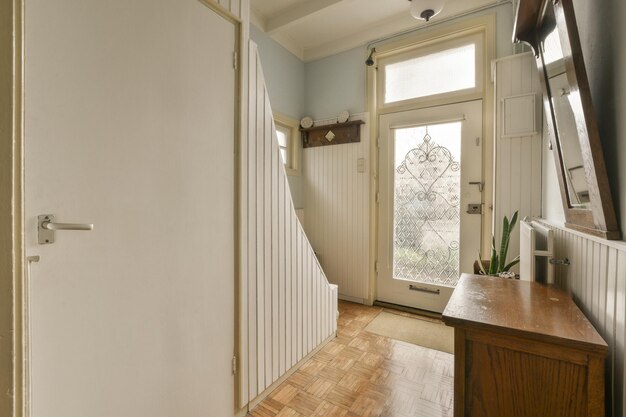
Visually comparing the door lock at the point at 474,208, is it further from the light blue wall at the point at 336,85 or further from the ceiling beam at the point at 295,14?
the ceiling beam at the point at 295,14

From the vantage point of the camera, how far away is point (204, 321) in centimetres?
137

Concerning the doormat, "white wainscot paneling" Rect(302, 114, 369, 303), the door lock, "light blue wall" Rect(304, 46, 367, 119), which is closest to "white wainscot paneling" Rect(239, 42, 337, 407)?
the doormat

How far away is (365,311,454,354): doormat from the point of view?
239cm

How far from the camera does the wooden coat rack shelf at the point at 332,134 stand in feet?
10.7

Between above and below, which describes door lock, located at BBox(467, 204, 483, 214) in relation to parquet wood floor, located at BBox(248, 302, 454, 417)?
above

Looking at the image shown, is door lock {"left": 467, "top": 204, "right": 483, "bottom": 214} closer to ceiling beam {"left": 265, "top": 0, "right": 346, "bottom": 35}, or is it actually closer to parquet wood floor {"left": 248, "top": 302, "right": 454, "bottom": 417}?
parquet wood floor {"left": 248, "top": 302, "right": 454, "bottom": 417}

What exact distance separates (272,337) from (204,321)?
530mm

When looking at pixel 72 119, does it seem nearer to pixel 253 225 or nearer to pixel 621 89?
pixel 253 225

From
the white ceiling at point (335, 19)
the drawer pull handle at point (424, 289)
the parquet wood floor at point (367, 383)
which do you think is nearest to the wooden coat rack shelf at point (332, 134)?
the white ceiling at point (335, 19)

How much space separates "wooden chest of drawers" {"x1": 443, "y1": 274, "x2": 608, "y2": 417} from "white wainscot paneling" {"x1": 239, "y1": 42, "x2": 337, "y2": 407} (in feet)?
3.35

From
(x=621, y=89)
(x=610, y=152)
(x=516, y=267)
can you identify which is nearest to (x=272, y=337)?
(x=610, y=152)

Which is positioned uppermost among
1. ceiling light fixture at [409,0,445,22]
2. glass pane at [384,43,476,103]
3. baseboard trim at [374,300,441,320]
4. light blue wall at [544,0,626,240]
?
ceiling light fixture at [409,0,445,22]

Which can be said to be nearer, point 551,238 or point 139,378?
point 139,378
